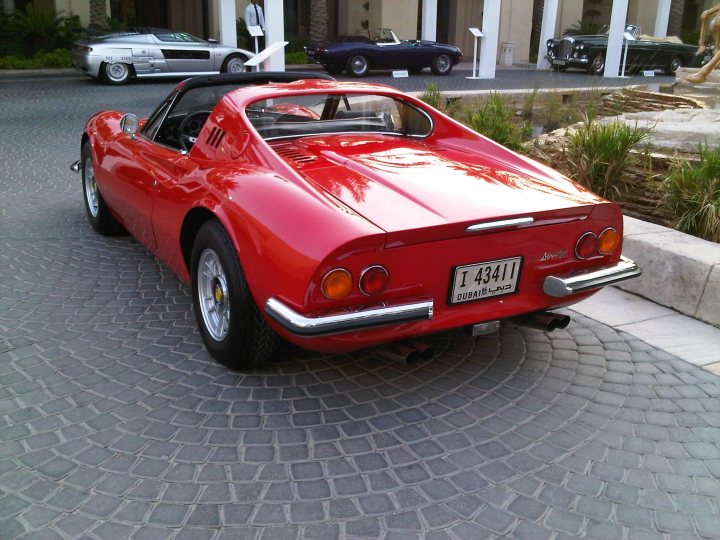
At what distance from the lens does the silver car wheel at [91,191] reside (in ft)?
18.0

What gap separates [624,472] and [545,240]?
1037 mm

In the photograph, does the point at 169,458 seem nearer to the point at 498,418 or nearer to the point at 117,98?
the point at 498,418

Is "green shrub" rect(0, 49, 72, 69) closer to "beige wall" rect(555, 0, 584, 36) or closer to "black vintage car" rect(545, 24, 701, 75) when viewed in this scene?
"black vintage car" rect(545, 24, 701, 75)

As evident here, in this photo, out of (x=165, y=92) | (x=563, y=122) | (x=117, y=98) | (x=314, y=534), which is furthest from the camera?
(x=165, y=92)

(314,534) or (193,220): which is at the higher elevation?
(193,220)

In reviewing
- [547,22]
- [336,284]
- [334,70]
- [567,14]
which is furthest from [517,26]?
[336,284]

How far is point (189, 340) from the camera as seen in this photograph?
3730 mm

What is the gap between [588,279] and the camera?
323 cm

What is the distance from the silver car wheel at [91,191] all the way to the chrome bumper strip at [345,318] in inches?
128

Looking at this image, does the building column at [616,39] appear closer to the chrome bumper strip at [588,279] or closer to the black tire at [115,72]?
the black tire at [115,72]

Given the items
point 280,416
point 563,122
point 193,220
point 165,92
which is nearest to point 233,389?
point 280,416

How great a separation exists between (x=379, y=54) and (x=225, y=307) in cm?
1592

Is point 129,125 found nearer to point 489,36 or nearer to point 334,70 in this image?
point 334,70

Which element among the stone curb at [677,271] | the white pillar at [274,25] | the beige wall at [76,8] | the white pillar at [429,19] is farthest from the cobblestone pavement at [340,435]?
the beige wall at [76,8]
